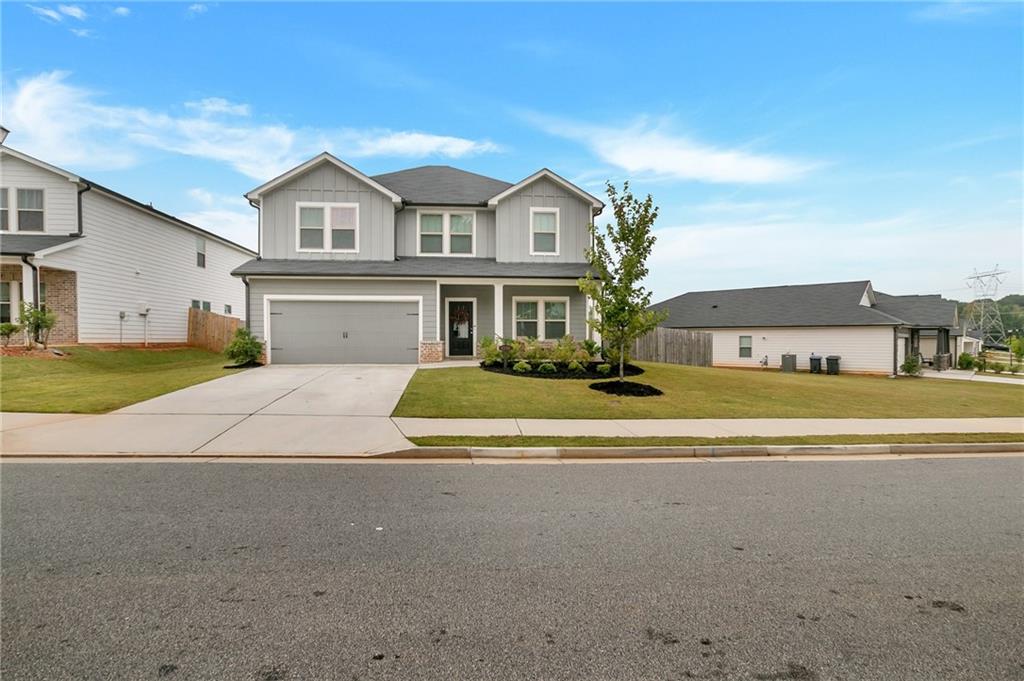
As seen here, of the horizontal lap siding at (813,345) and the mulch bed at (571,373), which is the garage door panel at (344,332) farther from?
the horizontal lap siding at (813,345)

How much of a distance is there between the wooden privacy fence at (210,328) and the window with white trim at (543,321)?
13.5m

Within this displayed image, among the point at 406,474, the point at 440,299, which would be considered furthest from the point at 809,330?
the point at 406,474

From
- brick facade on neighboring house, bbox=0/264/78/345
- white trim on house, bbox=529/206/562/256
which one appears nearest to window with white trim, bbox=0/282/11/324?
brick facade on neighboring house, bbox=0/264/78/345

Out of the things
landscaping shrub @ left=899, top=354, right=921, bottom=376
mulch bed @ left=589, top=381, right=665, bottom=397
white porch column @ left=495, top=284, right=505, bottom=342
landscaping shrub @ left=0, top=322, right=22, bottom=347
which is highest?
white porch column @ left=495, top=284, right=505, bottom=342

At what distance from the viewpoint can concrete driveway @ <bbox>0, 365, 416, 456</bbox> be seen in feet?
23.7

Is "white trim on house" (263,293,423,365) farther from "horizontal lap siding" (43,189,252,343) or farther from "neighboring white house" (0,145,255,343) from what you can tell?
"horizontal lap siding" (43,189,252,343)

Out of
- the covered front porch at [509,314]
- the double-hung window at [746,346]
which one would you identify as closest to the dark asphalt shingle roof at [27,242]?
the covered front porch at [509,314]

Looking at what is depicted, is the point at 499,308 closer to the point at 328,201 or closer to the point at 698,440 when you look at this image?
the point at 328,201

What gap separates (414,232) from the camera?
2019 centimetres

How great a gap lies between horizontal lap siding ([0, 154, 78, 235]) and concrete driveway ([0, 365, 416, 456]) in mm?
12955

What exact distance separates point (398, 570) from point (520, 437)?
4413mm

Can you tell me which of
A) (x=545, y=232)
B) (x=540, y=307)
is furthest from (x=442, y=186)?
(x=540, y=307)

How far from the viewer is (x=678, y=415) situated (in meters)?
10.3

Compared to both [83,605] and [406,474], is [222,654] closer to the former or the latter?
[83,605]
